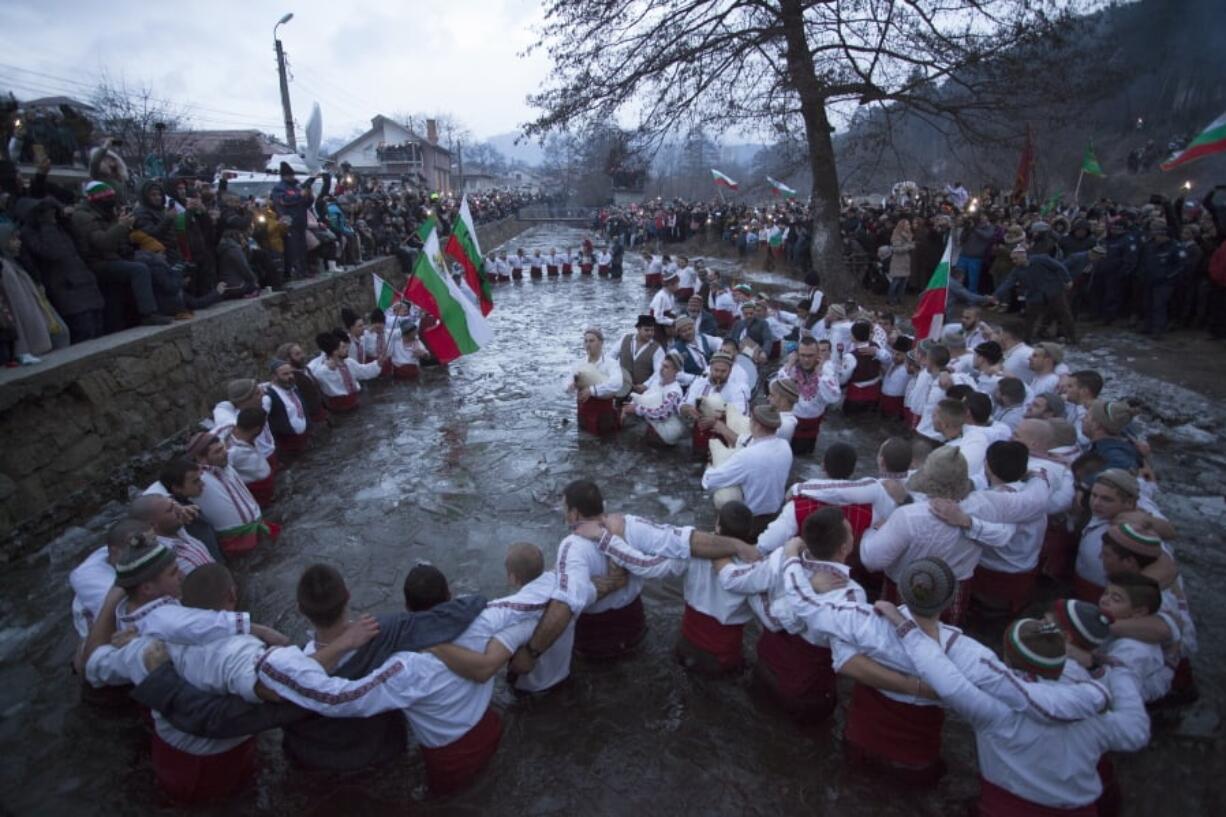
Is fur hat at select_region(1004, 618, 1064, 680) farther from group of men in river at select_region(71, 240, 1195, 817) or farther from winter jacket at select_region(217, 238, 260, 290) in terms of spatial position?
winter jacket at select_region(217, 238, 260, 290)

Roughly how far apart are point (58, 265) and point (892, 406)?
31.8ft

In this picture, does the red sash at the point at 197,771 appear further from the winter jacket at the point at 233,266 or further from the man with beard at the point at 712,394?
the winter jacket at the point at 233,266

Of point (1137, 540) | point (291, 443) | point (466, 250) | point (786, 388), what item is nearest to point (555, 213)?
point (466, 250)

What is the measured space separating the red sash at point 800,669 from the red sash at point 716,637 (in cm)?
23

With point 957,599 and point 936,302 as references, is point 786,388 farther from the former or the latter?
point 936,302

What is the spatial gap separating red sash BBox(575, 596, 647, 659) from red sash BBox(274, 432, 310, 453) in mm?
4872

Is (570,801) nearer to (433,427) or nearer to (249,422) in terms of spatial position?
(249,422)

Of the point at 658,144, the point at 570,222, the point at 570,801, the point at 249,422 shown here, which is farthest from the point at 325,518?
the point at 570,222

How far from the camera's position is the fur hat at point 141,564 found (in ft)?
9.43

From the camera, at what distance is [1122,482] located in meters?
3.54

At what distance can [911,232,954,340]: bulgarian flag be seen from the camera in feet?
25.8

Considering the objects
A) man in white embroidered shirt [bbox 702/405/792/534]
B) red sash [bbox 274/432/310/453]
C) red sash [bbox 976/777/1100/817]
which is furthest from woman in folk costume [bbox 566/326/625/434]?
red sash [bbox 976/777/1100/817]

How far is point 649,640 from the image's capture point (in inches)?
164

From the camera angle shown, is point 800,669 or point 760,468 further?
point 760,468
